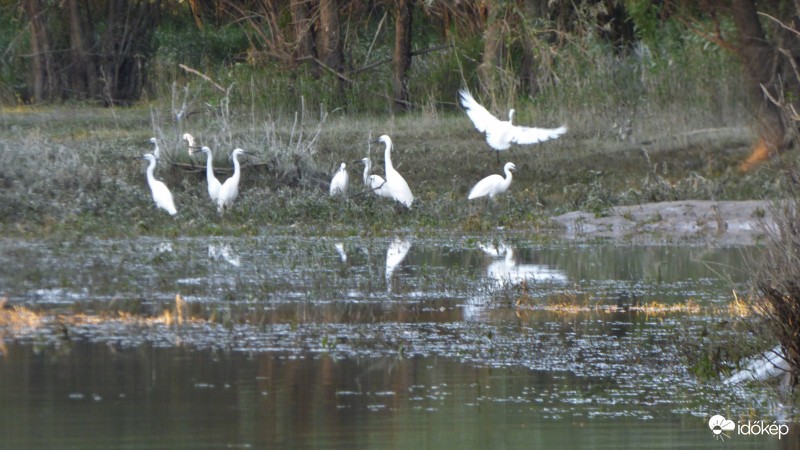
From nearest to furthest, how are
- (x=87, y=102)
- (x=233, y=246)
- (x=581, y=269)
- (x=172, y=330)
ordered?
1. (x=172, y=330)
2. (x=581, y=269)
3. (x=233, y=246)
4. (x=87, y=102)

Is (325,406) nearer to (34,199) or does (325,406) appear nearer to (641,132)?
(34,199)

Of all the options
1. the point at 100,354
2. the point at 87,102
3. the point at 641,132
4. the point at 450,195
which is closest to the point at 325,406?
the point at 100,354

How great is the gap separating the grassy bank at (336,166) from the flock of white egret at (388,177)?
0.55 feet

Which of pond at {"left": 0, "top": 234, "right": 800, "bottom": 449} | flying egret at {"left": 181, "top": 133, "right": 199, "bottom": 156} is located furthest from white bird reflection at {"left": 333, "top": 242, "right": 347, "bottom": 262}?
flying egret at {"left": 181, "top": 133, "right": 199, "bottom": 156}

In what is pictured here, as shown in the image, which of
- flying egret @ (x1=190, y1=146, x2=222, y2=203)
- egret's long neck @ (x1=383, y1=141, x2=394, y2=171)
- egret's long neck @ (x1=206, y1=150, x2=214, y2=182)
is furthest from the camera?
egret's long neck @ (x1=383, y1=141, x2=394, y2=171)

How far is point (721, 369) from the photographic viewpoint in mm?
7727

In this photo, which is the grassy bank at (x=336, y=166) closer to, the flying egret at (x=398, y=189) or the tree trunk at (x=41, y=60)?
the flying egret at (x=398, y=189)

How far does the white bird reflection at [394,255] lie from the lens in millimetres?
11744

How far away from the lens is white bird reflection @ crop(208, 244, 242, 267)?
12.4m

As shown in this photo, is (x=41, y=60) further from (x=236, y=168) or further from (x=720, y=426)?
(x=720, y=426)

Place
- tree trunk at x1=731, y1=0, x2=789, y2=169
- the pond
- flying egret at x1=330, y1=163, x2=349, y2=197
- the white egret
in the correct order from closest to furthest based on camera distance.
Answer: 1. the pond
2. flying egret at x1=330, y1=163, x2=349, y2=197
3. the white egret
4. tree trunk at x1=731, y1=0, x2=789, y2=169

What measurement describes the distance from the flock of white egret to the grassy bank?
0.17 m

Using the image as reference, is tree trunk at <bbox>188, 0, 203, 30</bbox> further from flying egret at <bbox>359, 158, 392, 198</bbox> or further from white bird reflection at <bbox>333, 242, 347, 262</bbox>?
white bird reflection at <bbox>333, 242, 347, 262</bbox>

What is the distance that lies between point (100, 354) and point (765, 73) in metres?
13.1
